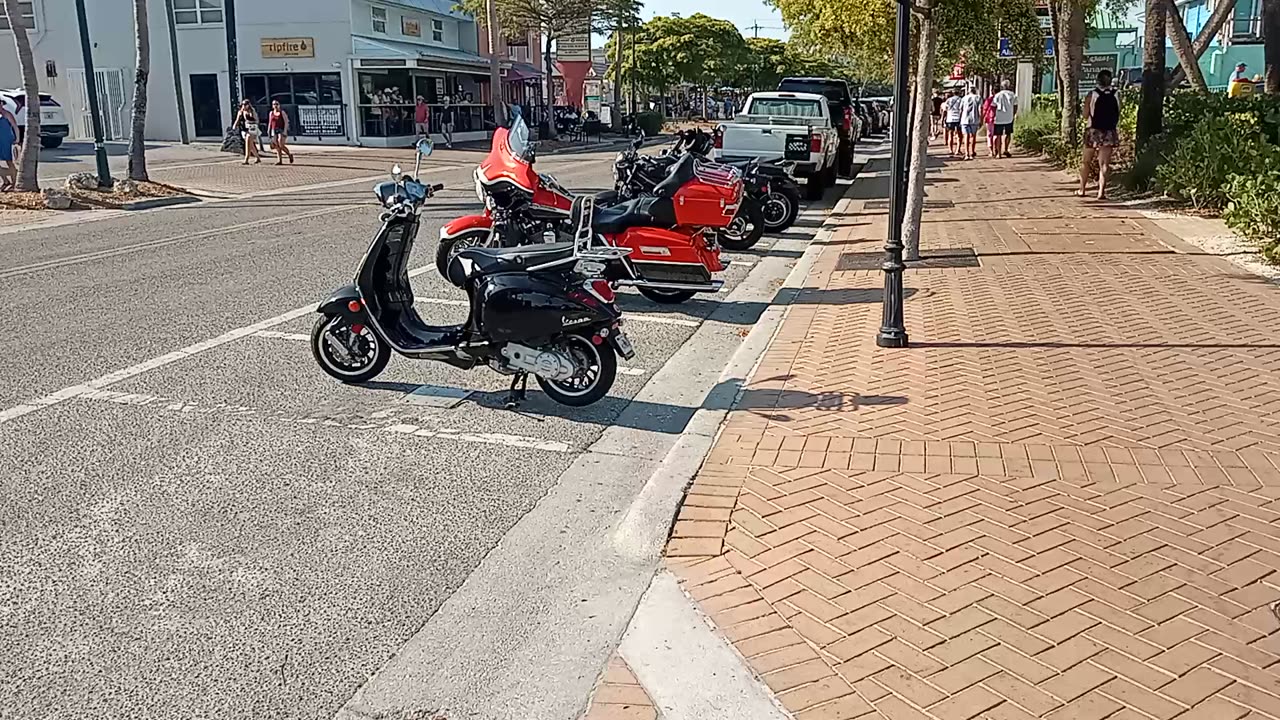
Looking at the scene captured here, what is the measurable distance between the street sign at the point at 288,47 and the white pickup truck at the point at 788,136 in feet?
69.7

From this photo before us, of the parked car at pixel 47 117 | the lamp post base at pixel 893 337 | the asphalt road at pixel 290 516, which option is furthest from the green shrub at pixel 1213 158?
the parked car at pixel 47 117

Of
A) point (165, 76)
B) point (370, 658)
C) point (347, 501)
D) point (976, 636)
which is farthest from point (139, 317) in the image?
point (165, 76)

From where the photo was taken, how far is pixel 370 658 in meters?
3.81

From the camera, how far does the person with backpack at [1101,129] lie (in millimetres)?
14797

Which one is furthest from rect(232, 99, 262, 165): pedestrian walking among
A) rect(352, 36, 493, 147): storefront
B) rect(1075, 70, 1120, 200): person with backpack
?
rect(1075, 70, 1120, 200): person with backpack

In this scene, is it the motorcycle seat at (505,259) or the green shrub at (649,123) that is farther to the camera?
the green shrub at (649,123)

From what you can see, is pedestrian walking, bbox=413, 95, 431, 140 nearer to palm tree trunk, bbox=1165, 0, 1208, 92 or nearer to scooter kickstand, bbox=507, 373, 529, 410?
palm tree trunk, bbox=1165, 0, 1208, 92

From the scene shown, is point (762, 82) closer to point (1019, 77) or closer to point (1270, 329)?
point (1019, 77)

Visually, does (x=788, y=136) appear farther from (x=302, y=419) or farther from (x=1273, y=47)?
(x=302, y=419)

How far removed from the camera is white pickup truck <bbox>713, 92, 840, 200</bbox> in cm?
1744

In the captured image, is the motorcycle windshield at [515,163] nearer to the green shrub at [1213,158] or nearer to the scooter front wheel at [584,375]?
the scooter front wheel at [584,375]

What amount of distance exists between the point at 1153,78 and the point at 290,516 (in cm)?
1537

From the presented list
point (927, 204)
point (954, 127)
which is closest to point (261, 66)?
point (954, 127)

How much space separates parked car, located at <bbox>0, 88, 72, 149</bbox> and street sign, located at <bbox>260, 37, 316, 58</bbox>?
21.9ft
